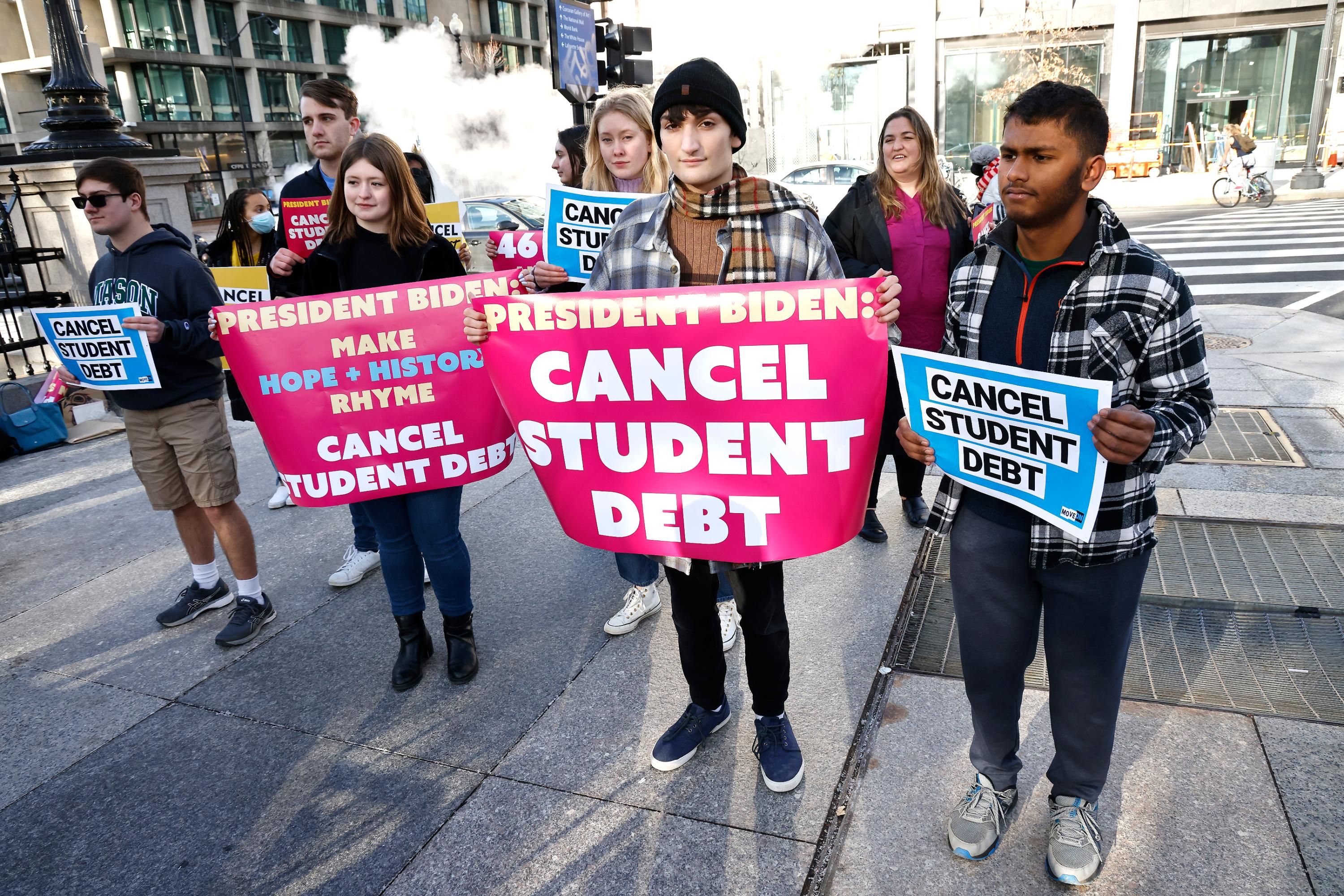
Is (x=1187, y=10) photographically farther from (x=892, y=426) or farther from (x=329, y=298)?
(x=329, y=298)

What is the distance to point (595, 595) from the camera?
4.19 meters

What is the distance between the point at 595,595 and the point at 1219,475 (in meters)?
3.65

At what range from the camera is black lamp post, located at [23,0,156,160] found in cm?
820

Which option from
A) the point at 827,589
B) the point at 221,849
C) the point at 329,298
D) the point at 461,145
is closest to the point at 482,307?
the point at 329,298

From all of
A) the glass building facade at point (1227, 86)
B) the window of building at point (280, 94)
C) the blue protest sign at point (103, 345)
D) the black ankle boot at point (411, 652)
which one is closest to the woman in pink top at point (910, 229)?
the black ankle boot at point (411, 652)

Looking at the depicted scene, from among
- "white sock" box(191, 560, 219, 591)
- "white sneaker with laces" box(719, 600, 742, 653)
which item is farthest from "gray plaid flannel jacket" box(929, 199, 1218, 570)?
"white sock" box(191, 560, 219, 591)

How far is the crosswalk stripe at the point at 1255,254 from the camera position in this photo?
13.2m

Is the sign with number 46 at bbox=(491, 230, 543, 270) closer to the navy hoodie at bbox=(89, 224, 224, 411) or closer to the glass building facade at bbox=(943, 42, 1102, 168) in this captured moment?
the navy hoodie at bbox=(89, 224, 224, 411)

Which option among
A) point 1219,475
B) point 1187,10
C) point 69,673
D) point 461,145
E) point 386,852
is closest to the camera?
point 386,852

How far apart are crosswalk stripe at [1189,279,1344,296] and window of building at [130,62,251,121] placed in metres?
48.6

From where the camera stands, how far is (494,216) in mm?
13875

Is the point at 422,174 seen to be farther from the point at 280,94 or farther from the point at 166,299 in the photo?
the point at 280,94

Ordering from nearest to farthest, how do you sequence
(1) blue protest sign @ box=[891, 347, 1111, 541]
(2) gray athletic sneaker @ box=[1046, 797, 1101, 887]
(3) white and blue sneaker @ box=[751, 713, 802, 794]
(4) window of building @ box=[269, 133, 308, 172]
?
1. (1) blue protest sign @ box=[891, 347, 1111, 541]
2. (2) gray athletic sneaker @ box=[1046, 797, 1101, 887]
3. (3) white and blue sneaker @ box=[751, 713, 802, 794]
4. (4) window of building @ box=[269, 133, 308, 172]

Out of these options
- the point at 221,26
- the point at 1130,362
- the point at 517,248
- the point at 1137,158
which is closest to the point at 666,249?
the point at 1130,362
